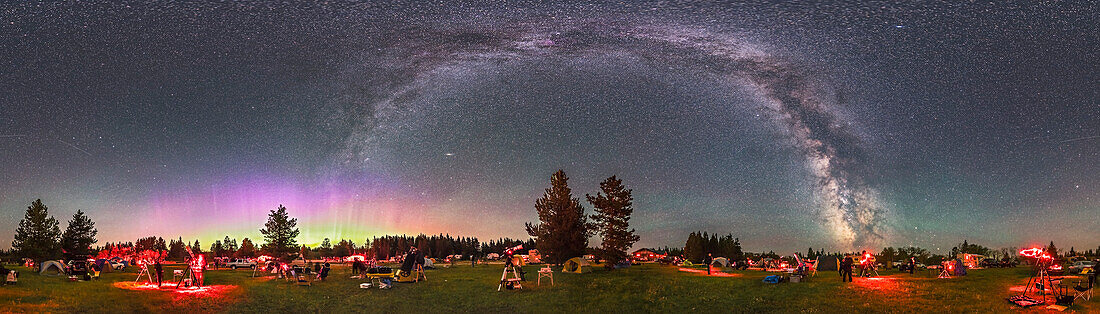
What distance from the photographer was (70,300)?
80.5 feet

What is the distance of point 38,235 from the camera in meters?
71.4

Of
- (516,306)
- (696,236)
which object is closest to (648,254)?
(696,236)

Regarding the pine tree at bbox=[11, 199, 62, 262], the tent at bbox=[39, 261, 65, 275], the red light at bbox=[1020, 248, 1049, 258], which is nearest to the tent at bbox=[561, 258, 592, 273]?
the red light at bbox=[1020, 248, 1049, 258]

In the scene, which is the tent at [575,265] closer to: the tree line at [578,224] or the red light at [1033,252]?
the tree line at [578,224]

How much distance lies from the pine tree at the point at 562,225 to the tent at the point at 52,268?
41785 mm

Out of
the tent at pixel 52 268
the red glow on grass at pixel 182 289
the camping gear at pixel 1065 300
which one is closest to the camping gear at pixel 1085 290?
the camping gear at pixel 1065 300

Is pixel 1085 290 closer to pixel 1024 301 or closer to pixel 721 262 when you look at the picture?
pixel 1024 301

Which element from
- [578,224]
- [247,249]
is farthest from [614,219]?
[247,249]

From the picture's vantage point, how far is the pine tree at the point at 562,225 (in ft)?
222

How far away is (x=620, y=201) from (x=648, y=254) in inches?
2542

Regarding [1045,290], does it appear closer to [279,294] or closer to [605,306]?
[605,306]

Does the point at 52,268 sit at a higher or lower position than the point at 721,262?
higher

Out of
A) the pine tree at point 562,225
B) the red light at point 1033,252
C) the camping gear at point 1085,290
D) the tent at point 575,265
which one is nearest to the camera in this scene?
the camping gear at point 1085,290

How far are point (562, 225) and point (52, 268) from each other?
141ft
